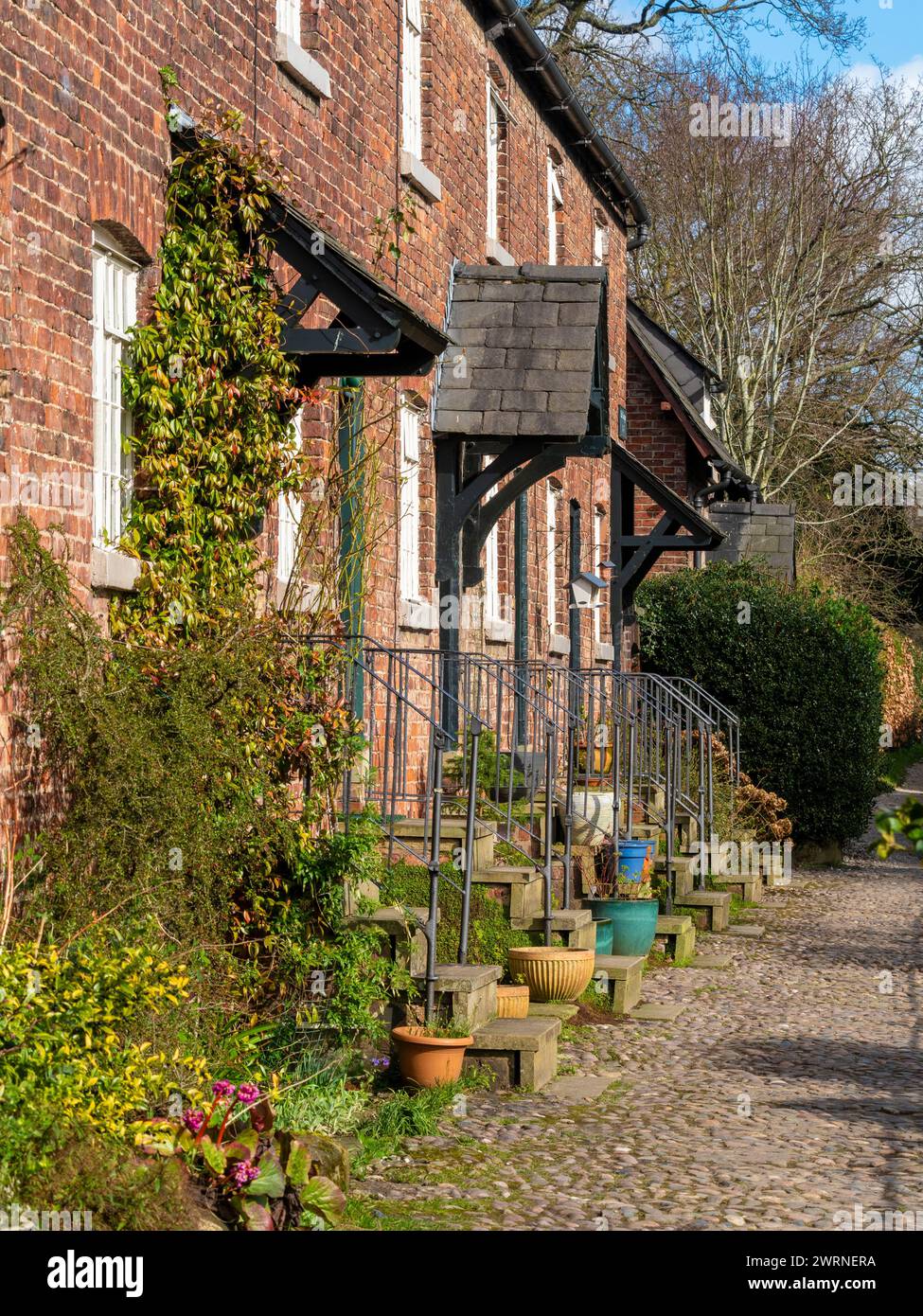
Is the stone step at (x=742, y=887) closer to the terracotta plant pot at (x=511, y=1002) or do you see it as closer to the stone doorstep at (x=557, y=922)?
the stone doorstep at (x=557, y=922)

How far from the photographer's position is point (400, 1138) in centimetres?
668

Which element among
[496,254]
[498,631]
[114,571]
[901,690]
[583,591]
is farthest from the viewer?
[901,690]

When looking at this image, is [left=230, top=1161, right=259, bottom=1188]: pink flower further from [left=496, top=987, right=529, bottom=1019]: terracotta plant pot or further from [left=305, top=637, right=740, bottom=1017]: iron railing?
[left=496, top=987, right=529, bottom=1019]: terracotta plant pot

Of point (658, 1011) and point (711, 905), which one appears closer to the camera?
point (658, 1011)

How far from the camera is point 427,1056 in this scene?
7383 millimetres

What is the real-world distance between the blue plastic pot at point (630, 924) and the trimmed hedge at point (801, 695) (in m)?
7.50

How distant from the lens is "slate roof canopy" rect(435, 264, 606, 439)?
484 inches

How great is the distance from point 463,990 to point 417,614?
15.4 feet

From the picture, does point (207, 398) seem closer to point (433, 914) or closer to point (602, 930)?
point (433, 914)

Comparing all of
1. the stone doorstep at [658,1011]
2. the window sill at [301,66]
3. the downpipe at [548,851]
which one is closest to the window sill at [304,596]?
the downpipe at [548,851]

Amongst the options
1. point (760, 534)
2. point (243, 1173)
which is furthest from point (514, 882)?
point (760, 534)

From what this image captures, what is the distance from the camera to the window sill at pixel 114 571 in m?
7.23

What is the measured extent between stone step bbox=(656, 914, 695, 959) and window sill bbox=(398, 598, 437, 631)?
2.86 metres

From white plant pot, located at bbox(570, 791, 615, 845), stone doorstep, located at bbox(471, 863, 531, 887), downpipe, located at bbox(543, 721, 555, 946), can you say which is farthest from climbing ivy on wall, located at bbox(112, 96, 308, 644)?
white plant pot, located at bbox(570, 791, 615, 845)
